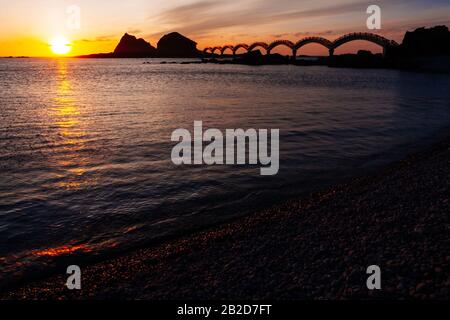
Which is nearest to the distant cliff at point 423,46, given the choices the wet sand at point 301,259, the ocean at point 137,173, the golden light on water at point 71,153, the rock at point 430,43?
the rock at point 430,43

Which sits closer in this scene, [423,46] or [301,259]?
[301,259]

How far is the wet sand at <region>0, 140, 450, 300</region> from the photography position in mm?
6457

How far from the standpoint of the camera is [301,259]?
24.6 feet

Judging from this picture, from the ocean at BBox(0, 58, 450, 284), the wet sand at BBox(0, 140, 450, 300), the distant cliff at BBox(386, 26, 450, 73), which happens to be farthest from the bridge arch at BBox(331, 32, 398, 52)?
the wet sand at BBox(0, 140, 450, 300)

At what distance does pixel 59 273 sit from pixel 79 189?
5.74 meters

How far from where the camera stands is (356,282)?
21.3 feet

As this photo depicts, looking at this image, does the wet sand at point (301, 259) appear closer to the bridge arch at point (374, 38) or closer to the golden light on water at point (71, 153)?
the golden light on water at point (71, 153)

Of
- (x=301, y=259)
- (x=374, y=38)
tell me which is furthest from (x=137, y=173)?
(x=374, y=38)

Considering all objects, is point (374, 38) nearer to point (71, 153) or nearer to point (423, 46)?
point (423, 46)

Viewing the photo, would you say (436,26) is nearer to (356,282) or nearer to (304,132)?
(304,132)

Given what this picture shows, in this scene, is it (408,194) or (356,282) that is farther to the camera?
(408,194)

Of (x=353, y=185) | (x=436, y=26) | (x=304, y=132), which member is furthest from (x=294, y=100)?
(x=436, y=26)

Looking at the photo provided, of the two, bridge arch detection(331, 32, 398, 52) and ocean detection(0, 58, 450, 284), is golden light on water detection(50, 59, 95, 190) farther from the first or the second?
bridge arch detection(331, 32, 398, 52)
